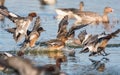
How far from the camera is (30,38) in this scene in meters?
12.9

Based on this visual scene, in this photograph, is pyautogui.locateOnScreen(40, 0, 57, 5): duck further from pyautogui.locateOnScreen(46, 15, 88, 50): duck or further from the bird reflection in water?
the bird reflection in water

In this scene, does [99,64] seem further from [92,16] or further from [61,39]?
[92,16]

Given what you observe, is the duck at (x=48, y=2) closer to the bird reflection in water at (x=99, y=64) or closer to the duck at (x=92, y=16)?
the duck at (x=92, y=16)

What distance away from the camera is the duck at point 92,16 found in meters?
21.8

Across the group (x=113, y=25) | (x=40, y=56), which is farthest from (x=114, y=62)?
(x=113, y=25)

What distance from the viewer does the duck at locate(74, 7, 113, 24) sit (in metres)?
21.8

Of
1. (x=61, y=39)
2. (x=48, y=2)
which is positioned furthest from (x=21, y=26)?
(x=48, y=2)

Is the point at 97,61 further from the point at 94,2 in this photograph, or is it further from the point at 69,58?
the point at 94,2

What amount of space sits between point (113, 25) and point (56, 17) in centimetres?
311

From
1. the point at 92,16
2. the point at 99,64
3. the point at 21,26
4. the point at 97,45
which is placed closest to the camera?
the point at 99,64

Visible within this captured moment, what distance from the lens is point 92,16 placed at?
73.0 feet

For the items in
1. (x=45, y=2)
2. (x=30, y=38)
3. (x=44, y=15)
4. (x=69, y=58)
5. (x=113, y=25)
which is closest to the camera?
(x=69, y=58)

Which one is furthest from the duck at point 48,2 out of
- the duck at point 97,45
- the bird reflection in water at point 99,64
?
the bird reflection in water at point 99,64

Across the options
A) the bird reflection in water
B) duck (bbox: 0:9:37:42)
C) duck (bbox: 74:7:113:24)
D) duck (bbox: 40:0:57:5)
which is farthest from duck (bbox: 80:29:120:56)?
duck (bbox: 40:0:57:5)
